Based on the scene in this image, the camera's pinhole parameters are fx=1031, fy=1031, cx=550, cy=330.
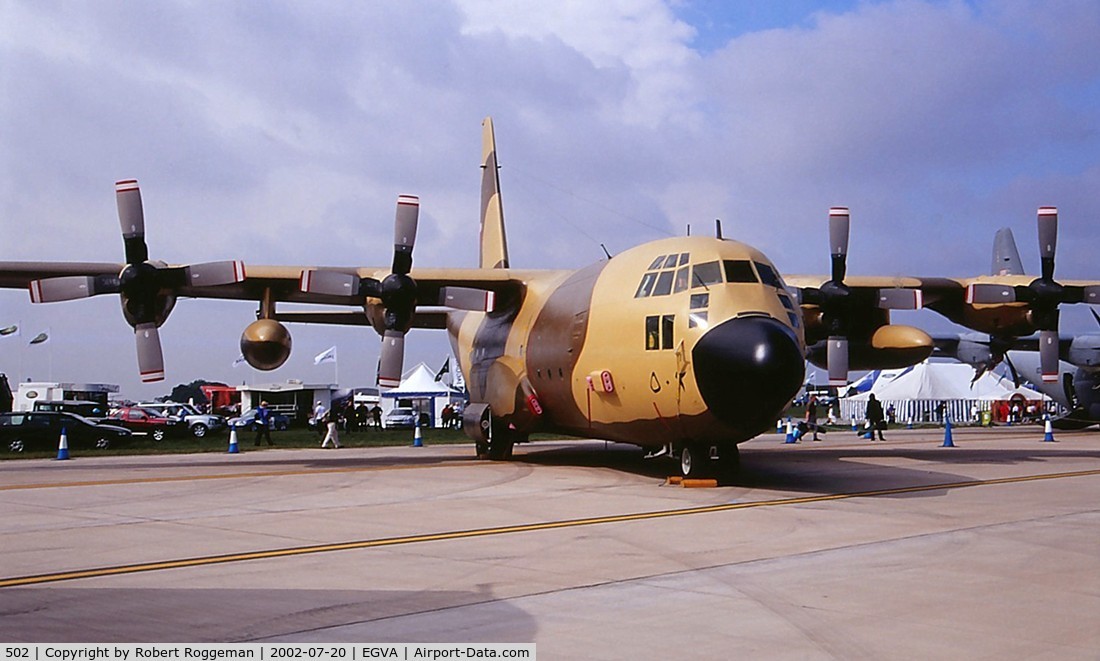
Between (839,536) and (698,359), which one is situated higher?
(698,359)

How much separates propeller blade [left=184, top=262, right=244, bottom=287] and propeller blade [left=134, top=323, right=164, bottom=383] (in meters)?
1.19

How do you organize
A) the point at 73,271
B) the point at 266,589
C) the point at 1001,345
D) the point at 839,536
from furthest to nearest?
the point at 1001,345 → the point at 73,271 → the point at 839,536 → the point at 266,589

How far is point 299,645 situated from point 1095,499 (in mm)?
11995

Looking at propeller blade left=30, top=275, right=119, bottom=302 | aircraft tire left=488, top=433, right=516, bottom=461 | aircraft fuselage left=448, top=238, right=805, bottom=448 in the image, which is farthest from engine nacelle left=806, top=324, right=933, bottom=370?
propeller blade left=30, top=275, right=119, bottom=302

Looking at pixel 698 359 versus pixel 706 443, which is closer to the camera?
pixel 698 359

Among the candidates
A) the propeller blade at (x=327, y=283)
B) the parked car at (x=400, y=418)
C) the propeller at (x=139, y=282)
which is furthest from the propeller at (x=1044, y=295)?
the parked car at (x=400, y=418)

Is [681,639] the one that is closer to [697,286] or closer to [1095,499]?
[697,286]

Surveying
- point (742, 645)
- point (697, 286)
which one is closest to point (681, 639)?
point (742, 645)

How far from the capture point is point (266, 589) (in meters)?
7.34

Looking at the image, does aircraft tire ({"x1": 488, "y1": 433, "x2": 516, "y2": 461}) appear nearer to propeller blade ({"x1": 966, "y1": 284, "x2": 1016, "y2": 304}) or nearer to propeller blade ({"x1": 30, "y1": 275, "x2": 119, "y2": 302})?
propeller blade ({"x1": 30, "y1": 275, "x2": 119, "y2": 302})

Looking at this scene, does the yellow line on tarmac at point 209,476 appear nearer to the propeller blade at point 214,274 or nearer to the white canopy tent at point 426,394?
the propeller blade at point 214,274

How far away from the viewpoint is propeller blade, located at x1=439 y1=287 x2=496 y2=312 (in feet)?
67.1

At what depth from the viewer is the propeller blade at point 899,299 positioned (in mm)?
21531

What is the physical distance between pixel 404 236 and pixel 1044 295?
524 inches
